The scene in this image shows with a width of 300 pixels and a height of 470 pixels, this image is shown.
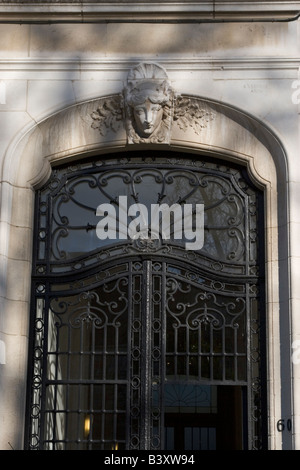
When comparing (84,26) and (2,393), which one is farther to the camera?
(84,26)

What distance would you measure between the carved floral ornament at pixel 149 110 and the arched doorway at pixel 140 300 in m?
0.38

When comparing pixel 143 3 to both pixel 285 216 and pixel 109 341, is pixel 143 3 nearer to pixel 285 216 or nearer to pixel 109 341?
pixel 285 216

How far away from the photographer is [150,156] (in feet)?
35.8

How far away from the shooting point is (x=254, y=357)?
10.2m

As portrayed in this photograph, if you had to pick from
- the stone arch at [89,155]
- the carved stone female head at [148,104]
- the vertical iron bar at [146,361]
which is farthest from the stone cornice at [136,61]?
the vertical iron bar at [146,361]

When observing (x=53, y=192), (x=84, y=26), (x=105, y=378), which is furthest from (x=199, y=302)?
(x=84, y=26)

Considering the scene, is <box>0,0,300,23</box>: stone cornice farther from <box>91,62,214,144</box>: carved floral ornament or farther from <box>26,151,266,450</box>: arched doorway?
<box>26,151,266,450</box>: arched doorway

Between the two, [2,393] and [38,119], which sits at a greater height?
[38,119]

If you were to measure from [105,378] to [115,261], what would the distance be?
1.26 metres

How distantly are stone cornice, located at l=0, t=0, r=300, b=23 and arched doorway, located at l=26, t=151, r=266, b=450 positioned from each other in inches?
59.5

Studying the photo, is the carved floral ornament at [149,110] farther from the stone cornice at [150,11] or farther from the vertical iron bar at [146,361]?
the vertical iron bar at [146,361]

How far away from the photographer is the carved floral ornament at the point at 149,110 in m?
10.4

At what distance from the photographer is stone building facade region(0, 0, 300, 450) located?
10.1 meters

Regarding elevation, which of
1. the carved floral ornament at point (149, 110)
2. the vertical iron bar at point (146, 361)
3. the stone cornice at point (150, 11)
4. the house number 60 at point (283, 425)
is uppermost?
the stone cornice at point (150, 11)
